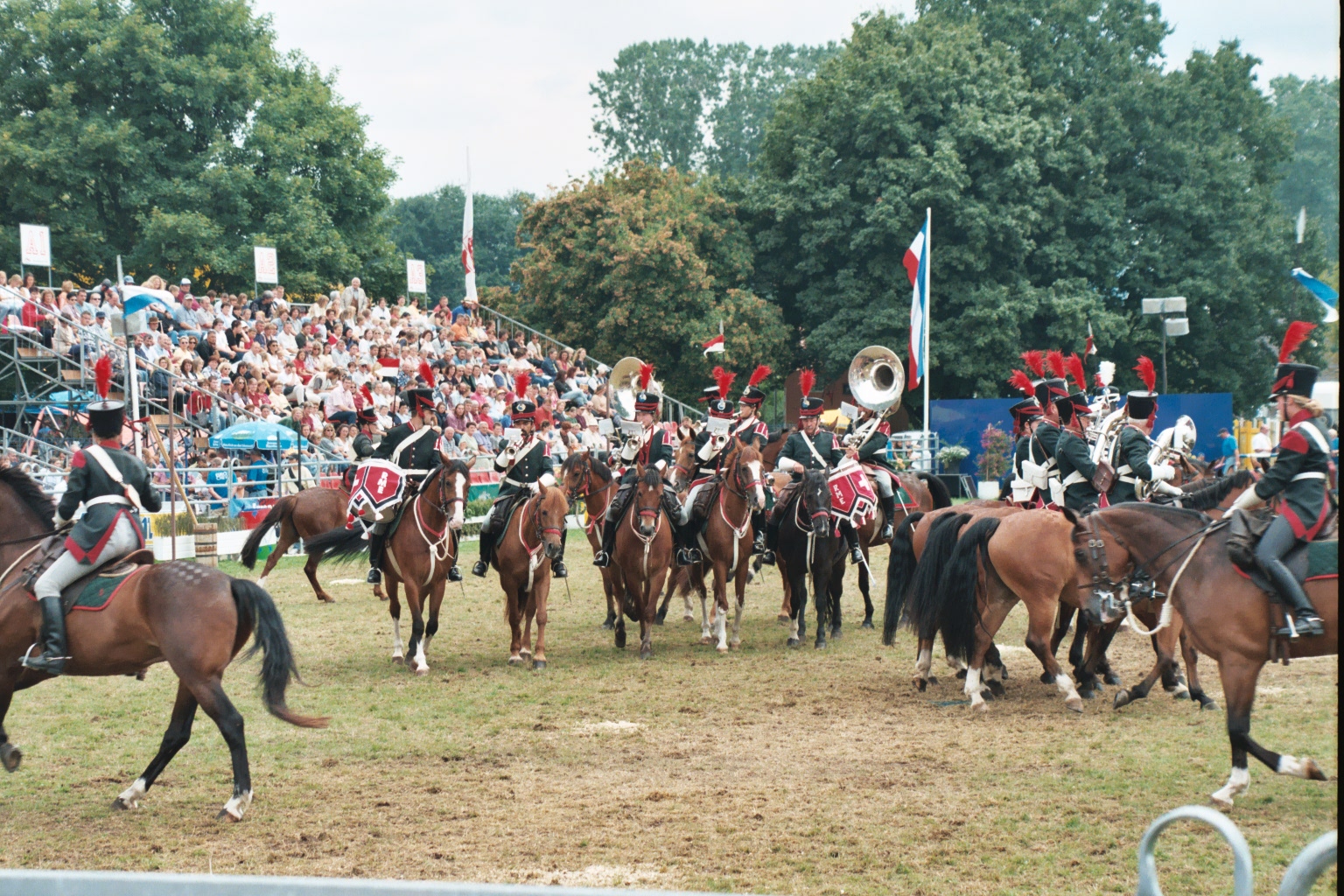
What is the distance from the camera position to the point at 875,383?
16516 millimetres

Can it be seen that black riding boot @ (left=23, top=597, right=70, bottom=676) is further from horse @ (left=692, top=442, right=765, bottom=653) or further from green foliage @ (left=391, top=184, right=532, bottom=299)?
green foliage @ (left=391, top=184, right=532, bottom=299)

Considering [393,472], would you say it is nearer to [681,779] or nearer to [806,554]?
[806,554]

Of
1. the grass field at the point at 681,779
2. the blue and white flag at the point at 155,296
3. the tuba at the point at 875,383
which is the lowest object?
the grass field at the point at 681,779

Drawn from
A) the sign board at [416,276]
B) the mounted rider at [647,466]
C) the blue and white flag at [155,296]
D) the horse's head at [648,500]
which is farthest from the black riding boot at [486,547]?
the sign board at [416,276]

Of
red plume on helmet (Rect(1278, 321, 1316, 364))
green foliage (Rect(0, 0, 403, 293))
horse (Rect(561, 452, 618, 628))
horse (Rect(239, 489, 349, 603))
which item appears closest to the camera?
red plume on helmet (Rect(1278, 321, 1316, 364))

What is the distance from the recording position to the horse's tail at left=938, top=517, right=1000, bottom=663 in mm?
10336

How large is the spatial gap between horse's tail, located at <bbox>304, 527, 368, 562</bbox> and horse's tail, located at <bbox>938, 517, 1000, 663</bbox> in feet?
20.8

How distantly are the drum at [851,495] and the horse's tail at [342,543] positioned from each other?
16.9 feet

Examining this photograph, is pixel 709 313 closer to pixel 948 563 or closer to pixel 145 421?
pixel 145 421

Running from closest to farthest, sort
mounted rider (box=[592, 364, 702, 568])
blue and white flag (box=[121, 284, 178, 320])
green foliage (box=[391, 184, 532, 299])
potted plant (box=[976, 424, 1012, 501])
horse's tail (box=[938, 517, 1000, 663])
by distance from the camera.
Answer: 1. horse's tail (box=[938, 517, 1000, 663])
2. mounted rider (box=[592, 364, 702, 568])
3. blue and white flag (box=[121, 284, 178, 320])
4. potted plant (box=[976, 424, 1012, 501])
5. green foliage (box=[391, 184, 532, 299])

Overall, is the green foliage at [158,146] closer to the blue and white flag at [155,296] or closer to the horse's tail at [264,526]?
the blue and white flag at [155,296]

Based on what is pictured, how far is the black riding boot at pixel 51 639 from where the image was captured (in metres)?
7.69

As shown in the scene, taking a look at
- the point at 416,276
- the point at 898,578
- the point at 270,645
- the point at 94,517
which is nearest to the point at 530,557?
the point at 898,578

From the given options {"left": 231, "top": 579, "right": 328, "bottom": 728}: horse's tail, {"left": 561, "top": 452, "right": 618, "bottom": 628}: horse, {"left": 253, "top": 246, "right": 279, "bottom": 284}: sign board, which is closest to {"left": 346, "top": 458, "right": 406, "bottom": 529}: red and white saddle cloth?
{"left": 561, "top": 452, "right": 618, "bottom": 628}: horse
